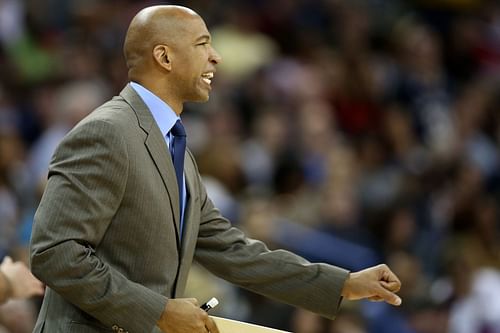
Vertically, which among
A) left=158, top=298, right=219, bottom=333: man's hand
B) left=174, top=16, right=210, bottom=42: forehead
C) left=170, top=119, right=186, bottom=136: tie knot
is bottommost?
left=158, top=298, right=219, bottom=333: man's hand

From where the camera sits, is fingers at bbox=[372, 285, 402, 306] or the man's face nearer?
the man's face

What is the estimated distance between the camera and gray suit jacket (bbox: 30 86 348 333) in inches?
137

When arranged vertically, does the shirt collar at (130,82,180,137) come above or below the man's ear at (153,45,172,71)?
below

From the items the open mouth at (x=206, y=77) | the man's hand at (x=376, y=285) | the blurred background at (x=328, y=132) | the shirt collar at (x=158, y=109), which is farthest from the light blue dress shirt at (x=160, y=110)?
the blurred background at (x=328, y=132)

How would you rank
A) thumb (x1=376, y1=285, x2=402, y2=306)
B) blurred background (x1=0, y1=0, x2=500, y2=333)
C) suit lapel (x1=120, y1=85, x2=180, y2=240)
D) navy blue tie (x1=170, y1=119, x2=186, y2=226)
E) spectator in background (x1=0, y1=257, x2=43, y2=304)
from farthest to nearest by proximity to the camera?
blurred background (x1=0, y1=0, x2=500, y2=333), spectator in background (x1=0, y1=257, x2=43, y2=304), thumb (x1=376, y1=285, x2=402, y2=306), navy blue tie (x1=170, y1=119, x2=186, y2=226), suit lapel (x1=120, y1=85, x2=180, y2=240)

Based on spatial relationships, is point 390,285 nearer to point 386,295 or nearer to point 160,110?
point 386,295

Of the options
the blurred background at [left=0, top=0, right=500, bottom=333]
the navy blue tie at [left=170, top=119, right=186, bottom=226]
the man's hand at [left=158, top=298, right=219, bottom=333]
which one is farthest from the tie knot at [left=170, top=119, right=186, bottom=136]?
the blurred background at [left=0, top=0, right=500, bottom=333]

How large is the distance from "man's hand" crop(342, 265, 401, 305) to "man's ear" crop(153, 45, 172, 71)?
2.92 feet

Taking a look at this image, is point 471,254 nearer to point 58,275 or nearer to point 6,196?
point 6,196

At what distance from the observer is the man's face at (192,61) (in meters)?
3.82

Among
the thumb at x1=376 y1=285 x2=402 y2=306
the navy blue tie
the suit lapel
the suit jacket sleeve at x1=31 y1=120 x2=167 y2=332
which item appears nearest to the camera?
the suit jacket sleeve at x1=31 y1=120 x2=167 y2=332

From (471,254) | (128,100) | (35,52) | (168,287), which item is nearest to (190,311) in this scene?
(168,287)

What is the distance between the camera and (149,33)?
3.78 m

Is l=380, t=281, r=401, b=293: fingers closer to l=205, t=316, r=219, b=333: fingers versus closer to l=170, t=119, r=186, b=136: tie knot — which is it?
l=205, t=316, r=219, b=333: fingers
